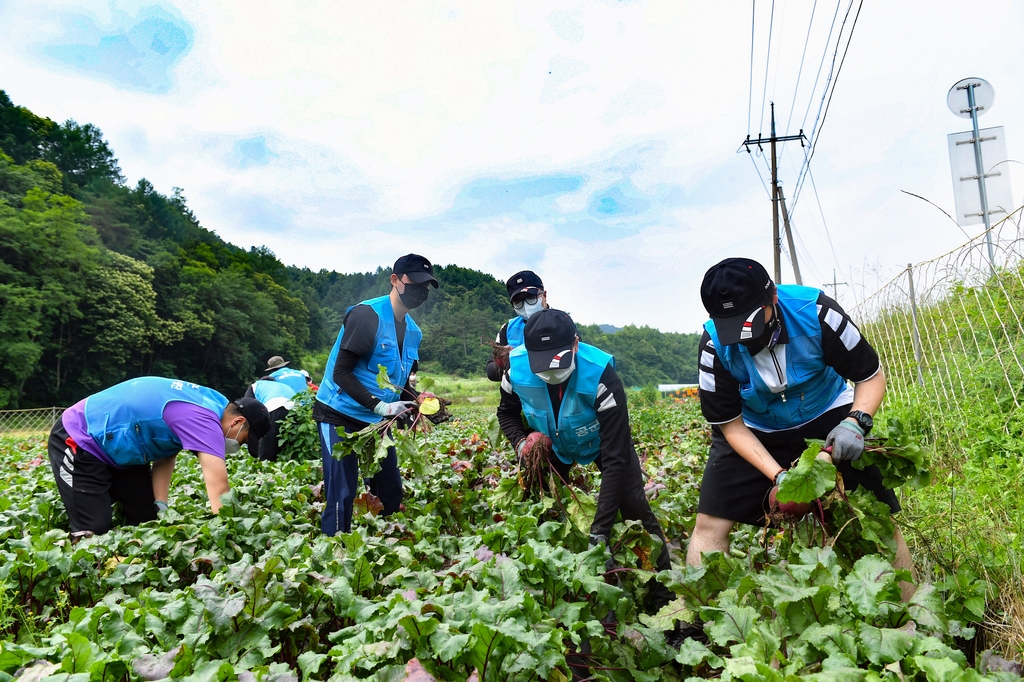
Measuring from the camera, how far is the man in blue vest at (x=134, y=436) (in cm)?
383

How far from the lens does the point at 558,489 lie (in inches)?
136

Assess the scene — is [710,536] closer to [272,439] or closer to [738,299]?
[738,299]

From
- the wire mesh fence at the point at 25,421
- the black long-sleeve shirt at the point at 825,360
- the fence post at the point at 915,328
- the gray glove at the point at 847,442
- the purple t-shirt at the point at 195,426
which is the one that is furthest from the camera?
the wire mesh fence at the point at 25,421

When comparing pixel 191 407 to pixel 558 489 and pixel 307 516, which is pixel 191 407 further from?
pixel 558 489

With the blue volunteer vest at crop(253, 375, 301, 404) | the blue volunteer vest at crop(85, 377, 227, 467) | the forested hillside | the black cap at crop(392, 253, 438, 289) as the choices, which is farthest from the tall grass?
the forested hillside

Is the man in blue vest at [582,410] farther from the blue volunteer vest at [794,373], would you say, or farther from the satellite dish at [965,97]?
the satellite dish at [965,97]

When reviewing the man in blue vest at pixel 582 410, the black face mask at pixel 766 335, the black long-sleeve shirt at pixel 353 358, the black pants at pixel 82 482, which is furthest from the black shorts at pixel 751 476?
the black pants at pixel 82 482

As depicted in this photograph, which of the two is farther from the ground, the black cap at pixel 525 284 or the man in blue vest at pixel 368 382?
the black cap at pixel 525 284

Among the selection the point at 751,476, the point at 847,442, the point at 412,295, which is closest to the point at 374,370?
the point at 412,295

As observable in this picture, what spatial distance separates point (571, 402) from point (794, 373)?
99 cm

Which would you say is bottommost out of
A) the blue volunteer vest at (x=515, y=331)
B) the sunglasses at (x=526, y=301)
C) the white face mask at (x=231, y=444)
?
the white face mask at (x=231, y=444)

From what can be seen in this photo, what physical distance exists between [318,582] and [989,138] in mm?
6705

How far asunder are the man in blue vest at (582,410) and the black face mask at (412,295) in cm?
122

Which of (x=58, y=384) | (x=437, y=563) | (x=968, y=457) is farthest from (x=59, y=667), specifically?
(x=58, y=384)
